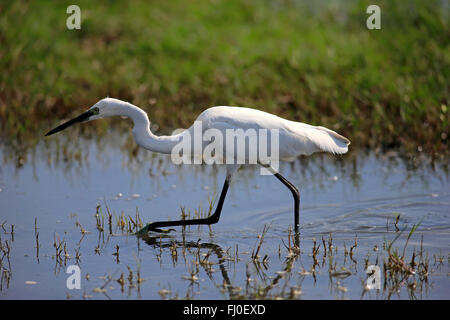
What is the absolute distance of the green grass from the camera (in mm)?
8352

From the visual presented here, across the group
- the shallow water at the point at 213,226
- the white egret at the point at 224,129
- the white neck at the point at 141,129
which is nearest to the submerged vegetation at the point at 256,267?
the shallow water at the point at 213,226

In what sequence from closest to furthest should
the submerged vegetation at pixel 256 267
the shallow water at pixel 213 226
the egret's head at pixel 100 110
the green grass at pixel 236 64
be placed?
the submerged vegetation at pixel 256 267, the shallow water at pixel 213 226, the egret's head at pixel 100 110, the green grass at pixel 236 64

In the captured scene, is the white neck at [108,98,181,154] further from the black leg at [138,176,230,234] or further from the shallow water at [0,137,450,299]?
the shallow water at [0,137,450,299]

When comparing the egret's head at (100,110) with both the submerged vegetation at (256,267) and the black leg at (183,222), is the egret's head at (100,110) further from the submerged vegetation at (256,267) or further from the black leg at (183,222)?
the black leg at (183,222)

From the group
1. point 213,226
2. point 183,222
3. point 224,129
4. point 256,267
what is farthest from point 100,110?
point 256,267

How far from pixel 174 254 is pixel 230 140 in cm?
107

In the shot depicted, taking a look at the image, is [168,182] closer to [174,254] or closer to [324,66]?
[174,254]

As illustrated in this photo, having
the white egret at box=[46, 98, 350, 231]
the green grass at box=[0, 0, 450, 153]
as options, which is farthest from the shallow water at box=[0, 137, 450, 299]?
the green grass at box=[0, 0, 450, 153]

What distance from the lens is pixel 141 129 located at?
572 cm

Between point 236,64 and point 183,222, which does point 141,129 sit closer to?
point 183,222

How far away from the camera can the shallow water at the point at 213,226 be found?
4621 millimetres
